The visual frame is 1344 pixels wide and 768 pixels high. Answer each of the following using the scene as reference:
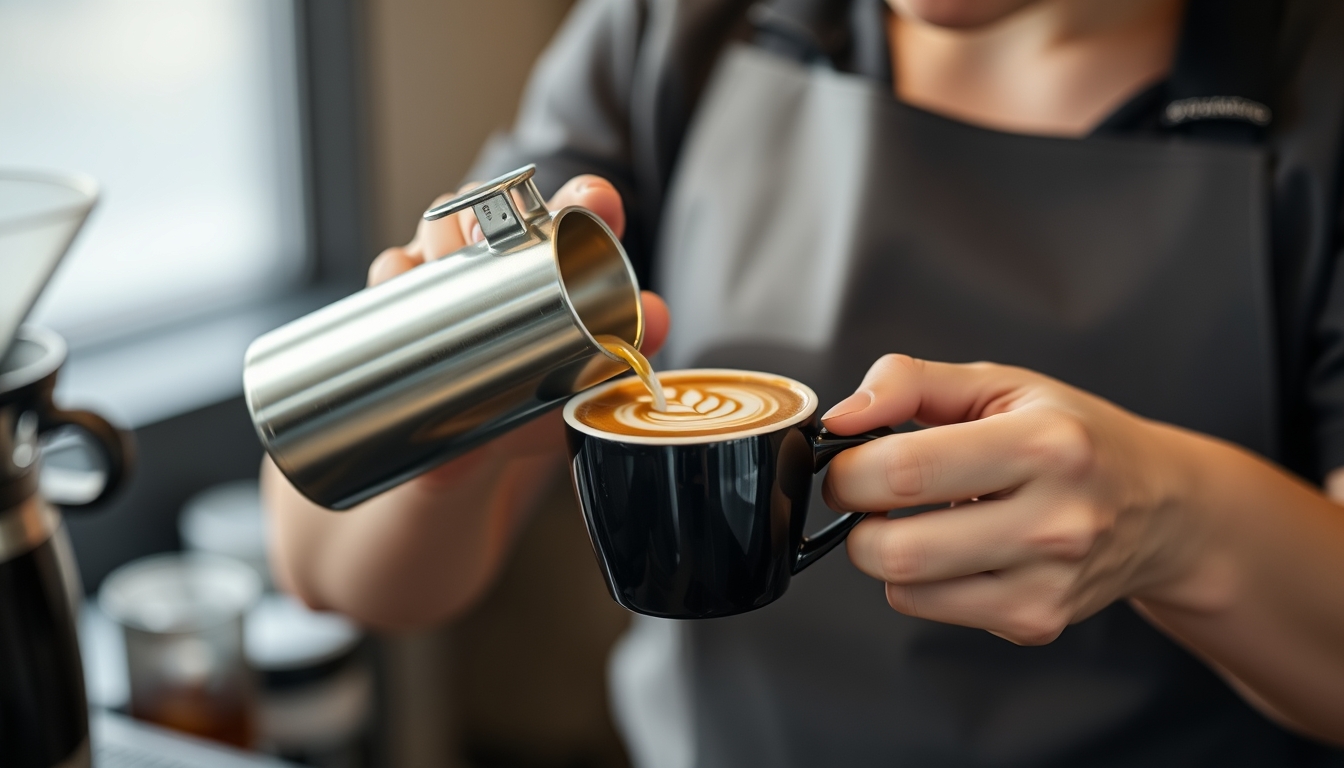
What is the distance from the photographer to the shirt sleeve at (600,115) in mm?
1130

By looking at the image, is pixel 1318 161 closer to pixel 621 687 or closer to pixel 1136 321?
pixel 1136 321

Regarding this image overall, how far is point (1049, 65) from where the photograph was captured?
1037mm

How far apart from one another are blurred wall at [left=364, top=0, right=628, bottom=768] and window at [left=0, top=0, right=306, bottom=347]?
0.53ft

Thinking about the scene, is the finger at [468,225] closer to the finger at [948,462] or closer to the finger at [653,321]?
the finger at [653,321]

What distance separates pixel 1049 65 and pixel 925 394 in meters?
0.50

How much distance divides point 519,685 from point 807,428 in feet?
5.36

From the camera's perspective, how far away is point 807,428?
628 mm

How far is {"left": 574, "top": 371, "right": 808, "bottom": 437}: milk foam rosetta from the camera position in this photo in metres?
0.65

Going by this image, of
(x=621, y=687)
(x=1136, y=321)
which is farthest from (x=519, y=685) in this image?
(x=1136, y=321)

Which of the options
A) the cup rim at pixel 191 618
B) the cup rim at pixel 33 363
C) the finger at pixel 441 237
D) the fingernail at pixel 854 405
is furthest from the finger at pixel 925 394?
the cup rim at pixel 191 618

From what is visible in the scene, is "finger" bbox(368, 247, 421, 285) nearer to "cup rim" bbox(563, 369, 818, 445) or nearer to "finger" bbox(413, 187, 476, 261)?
"finger" bbox(413, 187, 476, 261)

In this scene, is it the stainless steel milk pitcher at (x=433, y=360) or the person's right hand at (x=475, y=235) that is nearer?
the stainless steel milk pitcher at (x=433, y=360)

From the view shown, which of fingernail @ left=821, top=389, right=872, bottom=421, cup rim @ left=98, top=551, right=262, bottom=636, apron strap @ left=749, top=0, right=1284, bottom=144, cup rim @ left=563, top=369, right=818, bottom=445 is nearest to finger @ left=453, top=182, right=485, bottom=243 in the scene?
cup rim @ left=563, top=369, right=818, bottom=445

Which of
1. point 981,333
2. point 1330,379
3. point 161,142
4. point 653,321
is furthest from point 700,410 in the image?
point 161,142
